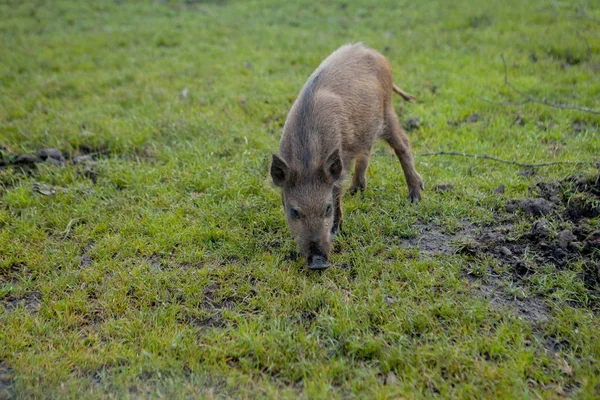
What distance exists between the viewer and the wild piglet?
4336mm

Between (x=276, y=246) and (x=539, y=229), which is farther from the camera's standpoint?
(x=276, y=246)

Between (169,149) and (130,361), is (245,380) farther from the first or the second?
(169,149)

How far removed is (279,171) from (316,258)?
80 cm

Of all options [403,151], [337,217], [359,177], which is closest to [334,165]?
[337,217]

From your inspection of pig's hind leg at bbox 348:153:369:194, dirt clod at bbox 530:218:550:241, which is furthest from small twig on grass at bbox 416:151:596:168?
dirt clod at bbox 530:218:550:241

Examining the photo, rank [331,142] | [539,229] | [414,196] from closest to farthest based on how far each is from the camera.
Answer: [539,229] → [331,142] → [414,196]

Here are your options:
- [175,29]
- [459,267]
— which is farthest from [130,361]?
[175,29]

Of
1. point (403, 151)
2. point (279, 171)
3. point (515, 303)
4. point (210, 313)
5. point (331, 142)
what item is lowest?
point (210, 313)

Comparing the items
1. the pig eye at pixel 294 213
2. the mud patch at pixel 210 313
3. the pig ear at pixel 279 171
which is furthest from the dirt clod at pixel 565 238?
the mud patch at pixel 210 313

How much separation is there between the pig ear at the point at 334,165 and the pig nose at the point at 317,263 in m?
0.73

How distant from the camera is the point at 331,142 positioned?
470 cm

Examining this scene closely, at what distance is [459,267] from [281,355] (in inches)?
65.5

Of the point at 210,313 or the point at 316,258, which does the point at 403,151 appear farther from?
the point at 210,313

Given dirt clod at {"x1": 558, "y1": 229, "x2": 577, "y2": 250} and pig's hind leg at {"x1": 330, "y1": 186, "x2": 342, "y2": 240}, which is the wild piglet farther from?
dirt clod at {"x1": 558, "y1": 229, "x2": 577, "y2": 250}
